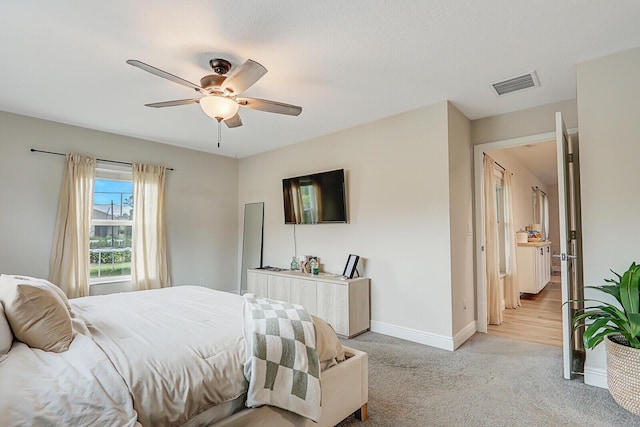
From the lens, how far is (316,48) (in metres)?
2.42

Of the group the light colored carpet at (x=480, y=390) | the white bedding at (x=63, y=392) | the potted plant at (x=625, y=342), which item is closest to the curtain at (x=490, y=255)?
the light colored carpet at (x=480, y=390)

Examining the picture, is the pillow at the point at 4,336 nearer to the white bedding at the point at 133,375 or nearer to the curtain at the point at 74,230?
the white bedding at the point at 133,375

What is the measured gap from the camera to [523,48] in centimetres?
243

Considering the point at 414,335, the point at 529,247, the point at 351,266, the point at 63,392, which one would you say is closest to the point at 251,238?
the point at 351,266

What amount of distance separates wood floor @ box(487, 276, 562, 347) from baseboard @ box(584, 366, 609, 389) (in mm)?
963

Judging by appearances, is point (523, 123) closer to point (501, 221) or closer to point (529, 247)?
point (501, 221)

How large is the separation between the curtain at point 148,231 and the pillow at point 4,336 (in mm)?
3193

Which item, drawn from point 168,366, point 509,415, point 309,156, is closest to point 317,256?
point 309,156

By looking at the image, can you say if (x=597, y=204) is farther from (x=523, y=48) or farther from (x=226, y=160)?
(x=226, y=160)

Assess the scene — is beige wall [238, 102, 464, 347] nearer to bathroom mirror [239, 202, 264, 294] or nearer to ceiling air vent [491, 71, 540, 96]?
ceiling air vent [491, 71, 540, 96]

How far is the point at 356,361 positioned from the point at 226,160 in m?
4.63

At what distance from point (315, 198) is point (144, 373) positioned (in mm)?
3326

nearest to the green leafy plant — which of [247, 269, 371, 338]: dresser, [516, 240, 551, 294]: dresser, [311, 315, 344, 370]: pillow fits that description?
[311, 315, 344, 370]: pillow

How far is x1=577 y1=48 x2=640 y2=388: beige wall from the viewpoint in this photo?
2.41 metres
